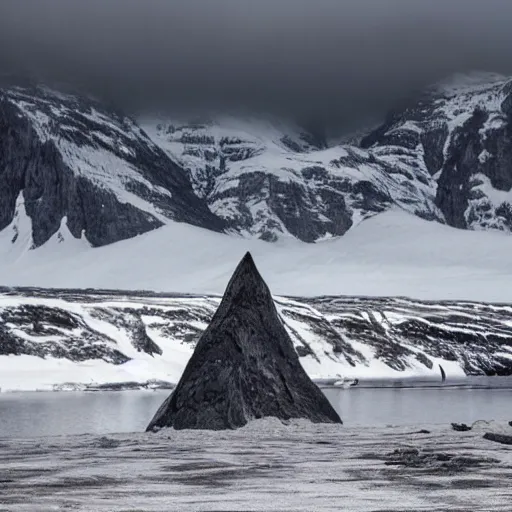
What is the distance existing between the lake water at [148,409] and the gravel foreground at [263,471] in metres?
14.8

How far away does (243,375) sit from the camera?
5447 centimetres

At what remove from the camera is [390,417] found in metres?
78.6

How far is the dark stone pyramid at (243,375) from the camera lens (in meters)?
54.1

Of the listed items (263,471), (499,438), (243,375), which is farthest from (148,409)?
(263,471)

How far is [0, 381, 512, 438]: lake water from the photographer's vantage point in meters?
70.8

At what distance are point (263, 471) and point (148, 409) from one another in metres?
54.9

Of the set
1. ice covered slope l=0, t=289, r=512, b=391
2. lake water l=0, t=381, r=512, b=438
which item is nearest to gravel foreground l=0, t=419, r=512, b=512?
lake water l=0, t=381, r=512, b=438

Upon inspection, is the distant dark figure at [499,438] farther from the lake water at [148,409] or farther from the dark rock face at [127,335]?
the dark rock face at [127,335]

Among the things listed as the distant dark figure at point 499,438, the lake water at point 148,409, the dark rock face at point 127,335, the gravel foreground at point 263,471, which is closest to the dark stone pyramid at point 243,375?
the gravel foreground at point 263,471

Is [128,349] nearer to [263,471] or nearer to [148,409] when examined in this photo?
[148,409]

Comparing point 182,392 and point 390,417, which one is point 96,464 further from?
point 390,417

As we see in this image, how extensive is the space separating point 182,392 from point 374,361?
137312 millimetres

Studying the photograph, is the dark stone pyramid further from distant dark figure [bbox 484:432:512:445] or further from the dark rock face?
the dark rock face

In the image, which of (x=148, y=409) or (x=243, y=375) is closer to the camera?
(x=243, y=375)
